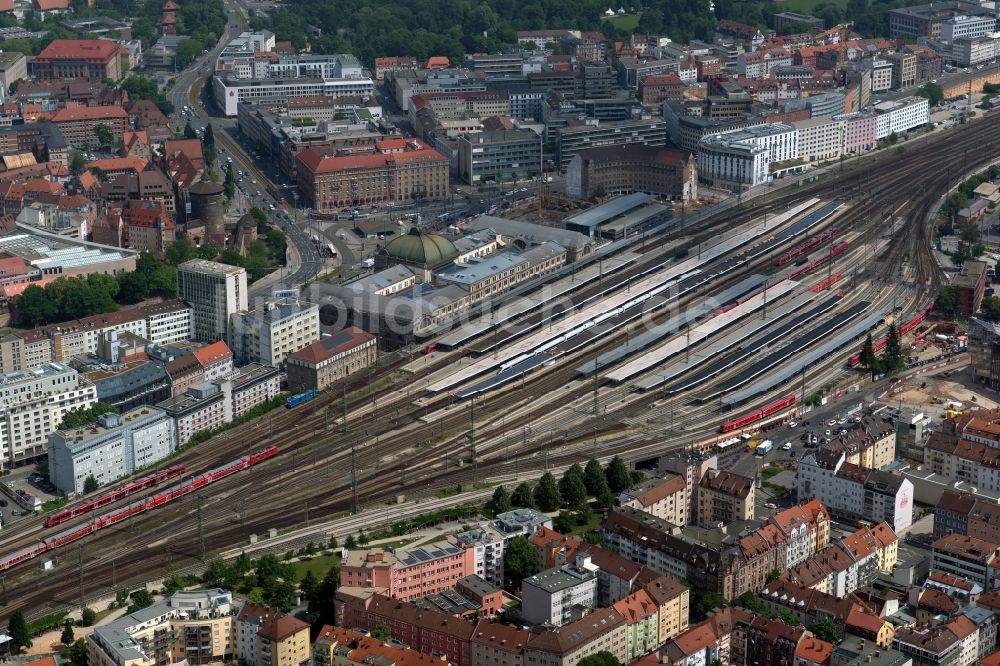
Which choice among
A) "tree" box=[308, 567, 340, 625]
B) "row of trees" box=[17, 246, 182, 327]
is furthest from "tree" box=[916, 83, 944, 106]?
"tree" box=[308, 567, 340, 625]

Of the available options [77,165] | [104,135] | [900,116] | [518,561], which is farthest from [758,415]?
[104,135]

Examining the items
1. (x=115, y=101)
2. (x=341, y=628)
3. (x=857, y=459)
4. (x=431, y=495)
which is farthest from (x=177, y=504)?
(x=115, y=101)

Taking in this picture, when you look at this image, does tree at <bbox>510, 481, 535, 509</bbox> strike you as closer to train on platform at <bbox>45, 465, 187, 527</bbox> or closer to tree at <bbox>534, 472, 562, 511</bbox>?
tree at <bbox>534, 472, 562, 511</bbox>

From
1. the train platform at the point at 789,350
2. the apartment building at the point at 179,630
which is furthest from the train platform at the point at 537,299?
the apartment building at the point at 179,630

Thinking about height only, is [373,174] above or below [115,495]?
above

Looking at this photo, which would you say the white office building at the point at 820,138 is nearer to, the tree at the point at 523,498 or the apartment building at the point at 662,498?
the apartment building at the point at 662,498

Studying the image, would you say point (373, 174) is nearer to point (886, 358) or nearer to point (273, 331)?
point (273, 331)

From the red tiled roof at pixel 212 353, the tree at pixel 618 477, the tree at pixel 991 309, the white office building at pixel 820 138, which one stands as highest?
the white office building at pixel 820 138
